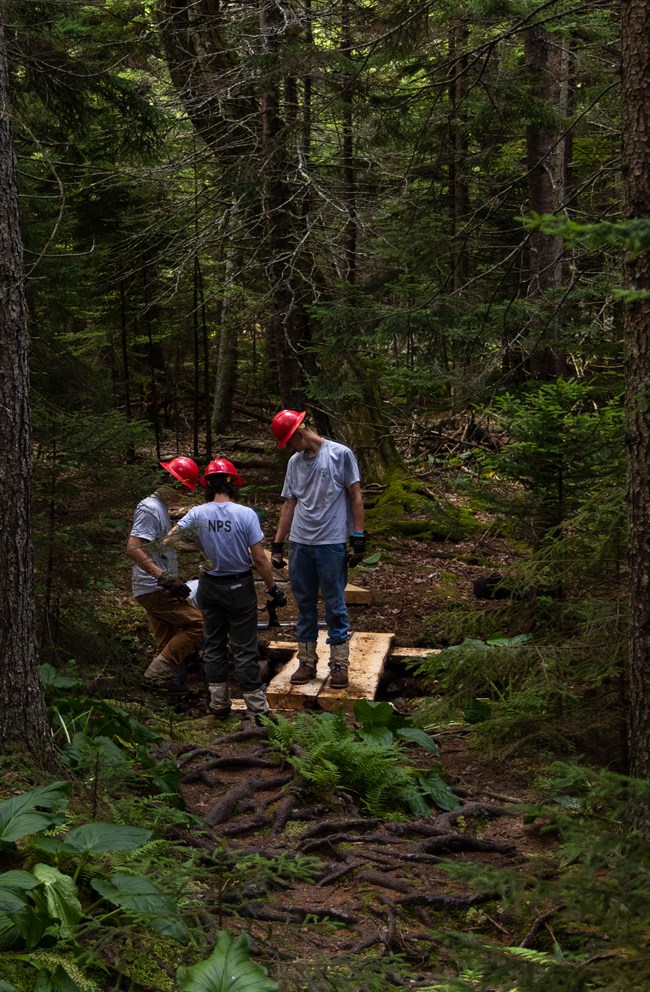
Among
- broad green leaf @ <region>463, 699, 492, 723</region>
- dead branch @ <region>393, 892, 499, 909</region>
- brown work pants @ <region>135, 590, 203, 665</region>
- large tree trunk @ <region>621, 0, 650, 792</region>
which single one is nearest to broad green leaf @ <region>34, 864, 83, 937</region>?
dead branch @ <region>393, 892, 499, 909</region>

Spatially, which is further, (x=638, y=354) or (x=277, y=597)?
(x=277, y=597)

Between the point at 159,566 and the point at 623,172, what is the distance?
531cm

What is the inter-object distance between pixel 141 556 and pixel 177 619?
3.28ft

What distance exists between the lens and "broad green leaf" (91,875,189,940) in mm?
3146

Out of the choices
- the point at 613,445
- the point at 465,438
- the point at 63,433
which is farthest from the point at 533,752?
Answer: the point at 465,438

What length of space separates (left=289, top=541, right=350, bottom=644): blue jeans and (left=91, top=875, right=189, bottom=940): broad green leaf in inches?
176

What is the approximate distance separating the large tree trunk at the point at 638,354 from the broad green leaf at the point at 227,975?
2.20 meters

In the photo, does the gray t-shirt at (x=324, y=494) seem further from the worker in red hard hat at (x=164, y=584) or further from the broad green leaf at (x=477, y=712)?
the broad green leaf at (x=477, y=712)

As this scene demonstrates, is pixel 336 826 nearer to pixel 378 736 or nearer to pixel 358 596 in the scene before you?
pixel 378 736

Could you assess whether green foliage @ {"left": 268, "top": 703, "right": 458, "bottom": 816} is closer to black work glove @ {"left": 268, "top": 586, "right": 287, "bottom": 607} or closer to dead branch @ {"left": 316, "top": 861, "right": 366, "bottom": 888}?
dead branch @ {"left": 316, "top": 861, "right": 366, "bottom": 888}

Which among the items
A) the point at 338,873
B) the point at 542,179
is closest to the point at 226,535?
the point at 338,873

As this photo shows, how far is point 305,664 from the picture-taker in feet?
26.6

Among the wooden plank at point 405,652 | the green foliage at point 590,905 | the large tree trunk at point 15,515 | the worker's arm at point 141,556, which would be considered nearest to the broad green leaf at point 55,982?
the green foliage at point 590,905

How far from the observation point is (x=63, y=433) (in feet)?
24.5
